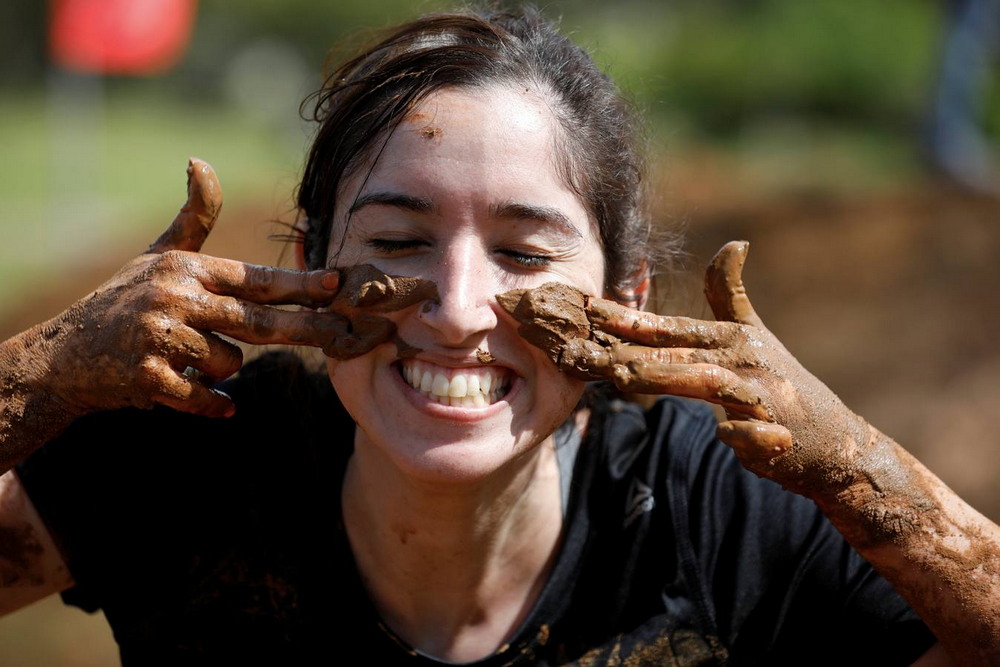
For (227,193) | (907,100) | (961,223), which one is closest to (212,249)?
(227,193)

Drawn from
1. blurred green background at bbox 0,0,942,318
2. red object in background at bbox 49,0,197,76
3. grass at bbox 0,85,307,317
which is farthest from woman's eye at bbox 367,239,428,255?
red object in background at bbox 49,0,197,76

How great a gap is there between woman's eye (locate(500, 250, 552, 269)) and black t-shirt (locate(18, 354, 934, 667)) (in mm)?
625

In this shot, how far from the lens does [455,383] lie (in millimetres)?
2246

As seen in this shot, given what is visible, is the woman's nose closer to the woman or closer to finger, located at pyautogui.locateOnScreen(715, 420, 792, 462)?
the woman

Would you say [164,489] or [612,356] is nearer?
[612,356]

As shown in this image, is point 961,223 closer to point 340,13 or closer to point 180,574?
point 180,574

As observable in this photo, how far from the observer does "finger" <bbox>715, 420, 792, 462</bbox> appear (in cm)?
205

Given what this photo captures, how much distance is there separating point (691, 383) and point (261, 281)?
919 millimetres

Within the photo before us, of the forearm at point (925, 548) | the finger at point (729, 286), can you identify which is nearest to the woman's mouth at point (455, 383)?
the finger at point (729, 286)

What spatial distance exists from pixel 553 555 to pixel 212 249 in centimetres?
772

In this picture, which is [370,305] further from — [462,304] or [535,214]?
[535,214]

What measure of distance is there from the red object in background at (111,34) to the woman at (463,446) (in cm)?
899

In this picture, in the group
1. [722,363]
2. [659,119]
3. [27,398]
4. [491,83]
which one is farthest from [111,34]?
[722,363]

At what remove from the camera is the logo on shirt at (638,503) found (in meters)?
2.63
